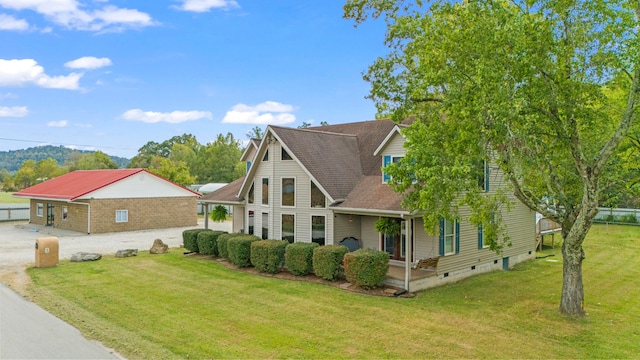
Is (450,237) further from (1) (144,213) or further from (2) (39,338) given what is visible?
(1) (144,213)

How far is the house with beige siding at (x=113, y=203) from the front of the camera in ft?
96.5

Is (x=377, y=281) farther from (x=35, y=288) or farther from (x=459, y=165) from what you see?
(x=35, y=288)

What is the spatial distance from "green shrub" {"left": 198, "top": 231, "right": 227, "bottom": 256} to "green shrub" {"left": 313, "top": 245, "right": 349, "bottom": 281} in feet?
20.7

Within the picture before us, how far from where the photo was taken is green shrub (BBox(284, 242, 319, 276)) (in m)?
15.1

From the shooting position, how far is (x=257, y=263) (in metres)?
16.2

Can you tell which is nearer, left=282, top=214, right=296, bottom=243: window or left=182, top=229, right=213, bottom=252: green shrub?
left=282, top=214, right=296, bottom=243: window

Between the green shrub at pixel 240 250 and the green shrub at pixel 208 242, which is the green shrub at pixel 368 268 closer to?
the green shrub at pixel 240 250

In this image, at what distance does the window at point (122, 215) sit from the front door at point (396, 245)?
22.5m

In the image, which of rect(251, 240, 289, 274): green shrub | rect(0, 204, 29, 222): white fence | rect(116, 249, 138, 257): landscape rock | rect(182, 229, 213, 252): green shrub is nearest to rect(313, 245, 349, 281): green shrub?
rect(251, 240, 289, 274): green shrub

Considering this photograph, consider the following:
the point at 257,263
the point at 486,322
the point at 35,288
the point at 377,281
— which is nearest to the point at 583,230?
the point at 486,322

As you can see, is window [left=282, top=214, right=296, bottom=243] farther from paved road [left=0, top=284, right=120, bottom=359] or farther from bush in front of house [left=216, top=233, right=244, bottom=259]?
paved road [left=0, top=284, right=120, bottom=359]

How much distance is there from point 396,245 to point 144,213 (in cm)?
2293

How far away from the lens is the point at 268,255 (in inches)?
624

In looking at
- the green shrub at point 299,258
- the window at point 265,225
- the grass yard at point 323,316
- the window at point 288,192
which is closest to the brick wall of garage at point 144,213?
the grass yard at point 323,316
